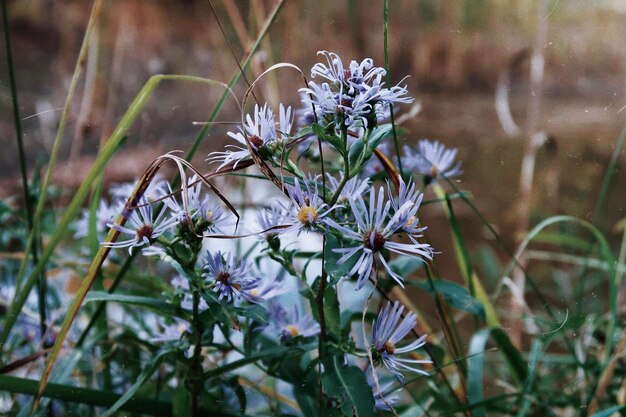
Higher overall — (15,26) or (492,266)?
(15,26)

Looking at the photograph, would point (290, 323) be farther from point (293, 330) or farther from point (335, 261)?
point (335, 261)

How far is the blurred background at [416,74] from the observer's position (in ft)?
2.47

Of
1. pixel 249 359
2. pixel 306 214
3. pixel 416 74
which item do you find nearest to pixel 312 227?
pixel 306 214

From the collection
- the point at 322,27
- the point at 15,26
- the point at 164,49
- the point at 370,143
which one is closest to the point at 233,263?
the point at 370,143

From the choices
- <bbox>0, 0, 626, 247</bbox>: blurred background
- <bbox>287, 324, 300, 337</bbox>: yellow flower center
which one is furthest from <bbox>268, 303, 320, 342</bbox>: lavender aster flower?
<bbox>0, 0, 626, 247</bbox>: blurred background

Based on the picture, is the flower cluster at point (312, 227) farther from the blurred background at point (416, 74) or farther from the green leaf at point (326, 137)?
the blurred background at point (416, 74)

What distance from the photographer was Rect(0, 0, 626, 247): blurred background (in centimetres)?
75

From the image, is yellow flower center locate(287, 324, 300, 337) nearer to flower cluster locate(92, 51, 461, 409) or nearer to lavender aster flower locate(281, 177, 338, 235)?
flower cluster locate(92, 51, 461, 409)

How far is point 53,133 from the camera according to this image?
1.08 metres

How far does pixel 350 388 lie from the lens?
0.34m

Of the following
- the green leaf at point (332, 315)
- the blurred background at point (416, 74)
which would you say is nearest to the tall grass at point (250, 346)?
the green leaf at point (332, 315)

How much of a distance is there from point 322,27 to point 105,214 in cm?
30

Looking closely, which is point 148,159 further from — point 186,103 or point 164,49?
point 164,49

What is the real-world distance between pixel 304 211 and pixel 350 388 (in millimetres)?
96
